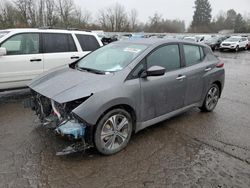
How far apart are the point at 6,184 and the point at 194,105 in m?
3.55

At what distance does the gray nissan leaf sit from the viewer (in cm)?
316

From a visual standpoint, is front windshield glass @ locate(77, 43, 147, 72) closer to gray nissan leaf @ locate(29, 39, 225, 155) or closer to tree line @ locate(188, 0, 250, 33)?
gray nissan leaf @ locate(29, 39, 225, 155)

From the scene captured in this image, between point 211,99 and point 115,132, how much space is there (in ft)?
9.28

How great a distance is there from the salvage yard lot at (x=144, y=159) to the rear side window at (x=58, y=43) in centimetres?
211

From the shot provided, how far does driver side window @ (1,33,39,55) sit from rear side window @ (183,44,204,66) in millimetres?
3666

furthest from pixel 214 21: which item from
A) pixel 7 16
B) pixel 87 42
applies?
pixel 87 42

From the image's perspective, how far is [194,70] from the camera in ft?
15.0

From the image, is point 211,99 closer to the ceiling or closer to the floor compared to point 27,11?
closer to the floor

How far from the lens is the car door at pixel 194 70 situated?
4493mm

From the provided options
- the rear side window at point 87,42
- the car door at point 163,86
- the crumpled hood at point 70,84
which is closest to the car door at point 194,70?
the car door at point 163,86

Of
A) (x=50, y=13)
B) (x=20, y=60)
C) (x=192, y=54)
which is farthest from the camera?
(x=50, y=13)

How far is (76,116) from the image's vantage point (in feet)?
9.98

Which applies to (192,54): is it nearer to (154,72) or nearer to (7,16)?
(154,72)

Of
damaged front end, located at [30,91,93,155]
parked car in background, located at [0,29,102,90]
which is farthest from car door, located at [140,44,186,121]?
parked car in background, located at [0,29,102,90]
